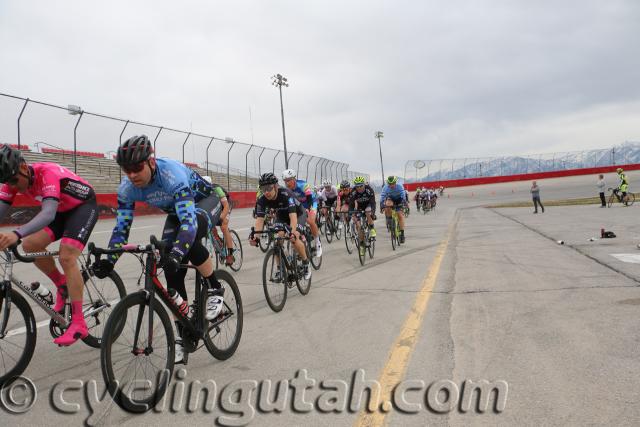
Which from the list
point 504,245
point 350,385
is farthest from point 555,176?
point 350,385

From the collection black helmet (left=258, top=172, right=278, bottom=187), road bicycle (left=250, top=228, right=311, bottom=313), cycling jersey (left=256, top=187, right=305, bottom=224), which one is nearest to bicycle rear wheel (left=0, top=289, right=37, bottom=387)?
road bicycle (left=250, top=228, right=311, bottom=313)

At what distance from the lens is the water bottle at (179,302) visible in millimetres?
3512

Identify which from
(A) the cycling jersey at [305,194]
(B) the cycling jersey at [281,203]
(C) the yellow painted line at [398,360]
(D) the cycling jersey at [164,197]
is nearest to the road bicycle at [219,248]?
(B) the cycling jersey at [281,203]

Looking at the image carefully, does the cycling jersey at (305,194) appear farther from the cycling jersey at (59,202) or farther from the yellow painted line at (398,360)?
the cycling jersey at (59,202)

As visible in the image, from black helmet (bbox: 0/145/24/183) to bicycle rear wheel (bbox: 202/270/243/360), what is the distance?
68.5 inches

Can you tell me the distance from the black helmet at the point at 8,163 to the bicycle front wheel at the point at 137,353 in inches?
61.2

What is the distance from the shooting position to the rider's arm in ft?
11.8

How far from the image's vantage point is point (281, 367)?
3754mm

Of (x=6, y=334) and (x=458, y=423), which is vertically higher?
(x=6, y=334)

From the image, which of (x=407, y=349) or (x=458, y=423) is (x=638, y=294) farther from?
(x=458, y=423)

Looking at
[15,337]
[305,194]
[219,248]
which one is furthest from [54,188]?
[305,194]

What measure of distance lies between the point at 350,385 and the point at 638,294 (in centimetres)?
436

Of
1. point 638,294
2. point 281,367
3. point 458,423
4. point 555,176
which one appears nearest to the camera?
point 458,423

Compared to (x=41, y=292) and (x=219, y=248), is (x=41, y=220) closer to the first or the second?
(x=41, y=292)
